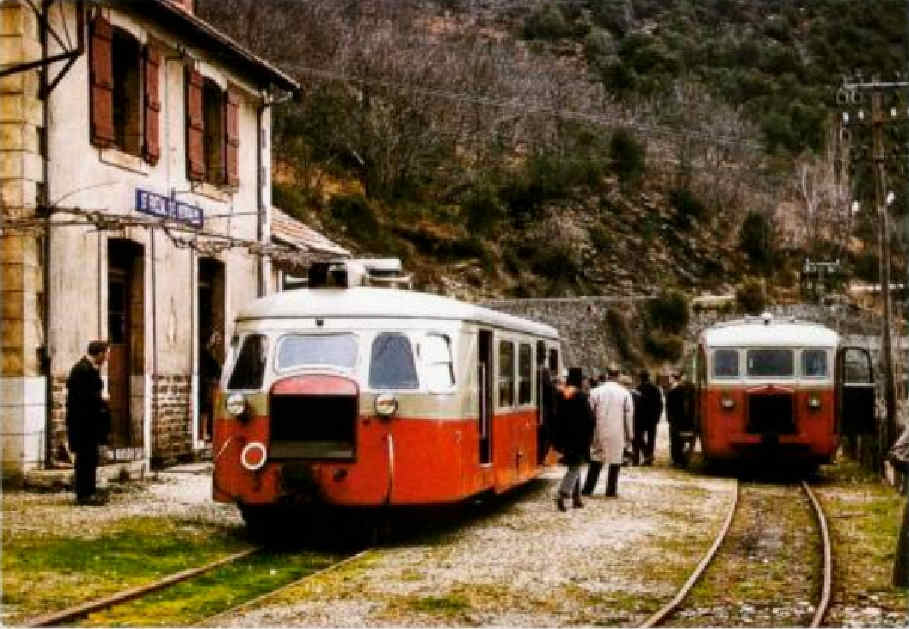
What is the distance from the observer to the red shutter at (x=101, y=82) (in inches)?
759

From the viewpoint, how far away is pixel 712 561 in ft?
44.0

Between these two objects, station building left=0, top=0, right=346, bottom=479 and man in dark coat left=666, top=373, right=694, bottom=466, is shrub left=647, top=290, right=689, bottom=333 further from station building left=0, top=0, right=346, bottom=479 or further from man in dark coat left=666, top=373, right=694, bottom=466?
station building left=0, top=0, right=346, bottom=479

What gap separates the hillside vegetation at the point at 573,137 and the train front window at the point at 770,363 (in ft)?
51.9

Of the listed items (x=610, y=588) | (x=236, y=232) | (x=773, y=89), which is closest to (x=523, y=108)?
(x=773, y=89)

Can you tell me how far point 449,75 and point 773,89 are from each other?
1327 inches

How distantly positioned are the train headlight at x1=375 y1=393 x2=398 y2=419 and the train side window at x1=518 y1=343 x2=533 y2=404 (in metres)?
4.46

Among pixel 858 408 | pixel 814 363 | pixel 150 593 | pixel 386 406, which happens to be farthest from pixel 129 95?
pixel 858 408

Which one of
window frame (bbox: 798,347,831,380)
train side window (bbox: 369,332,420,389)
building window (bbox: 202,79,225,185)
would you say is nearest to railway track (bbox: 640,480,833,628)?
train side window (bbox: 369,332,420,389)

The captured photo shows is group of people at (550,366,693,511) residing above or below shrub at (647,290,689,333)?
below

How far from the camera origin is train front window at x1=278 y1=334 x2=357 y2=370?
14250mm

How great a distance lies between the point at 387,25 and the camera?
63000 millimetres

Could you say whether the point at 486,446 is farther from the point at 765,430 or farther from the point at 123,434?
the point at 765,430

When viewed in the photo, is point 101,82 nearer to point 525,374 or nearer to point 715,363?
point 525,374

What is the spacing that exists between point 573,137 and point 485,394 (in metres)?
54.2
